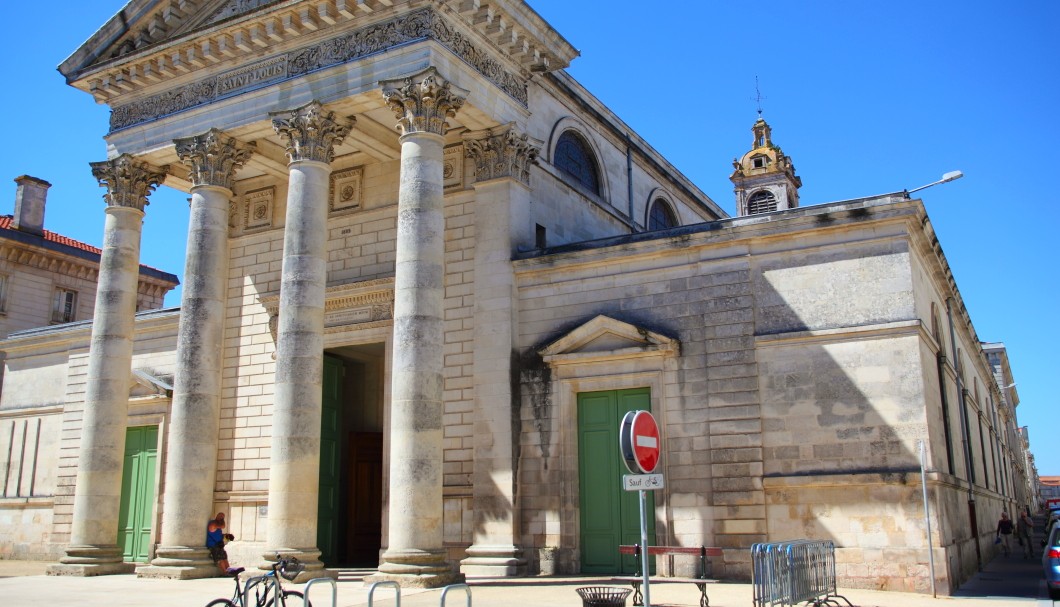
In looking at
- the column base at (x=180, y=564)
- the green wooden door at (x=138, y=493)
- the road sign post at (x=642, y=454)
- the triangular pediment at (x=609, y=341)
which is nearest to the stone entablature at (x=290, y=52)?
the triangular pediment at (x=609, y=341)

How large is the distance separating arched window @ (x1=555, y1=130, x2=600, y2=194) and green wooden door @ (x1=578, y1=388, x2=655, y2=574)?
689cm

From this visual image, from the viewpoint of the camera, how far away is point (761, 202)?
4272 cm

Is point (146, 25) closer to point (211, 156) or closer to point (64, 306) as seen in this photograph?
point (211, 156)

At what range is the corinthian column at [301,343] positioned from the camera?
628 inches

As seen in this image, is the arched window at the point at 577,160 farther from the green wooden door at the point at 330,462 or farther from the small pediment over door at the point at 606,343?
the green wooden door at the point at 330,462

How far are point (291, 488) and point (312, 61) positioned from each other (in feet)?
27.6

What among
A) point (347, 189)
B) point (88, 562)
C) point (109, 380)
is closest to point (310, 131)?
point (347, 189)

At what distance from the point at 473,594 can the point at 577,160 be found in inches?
491

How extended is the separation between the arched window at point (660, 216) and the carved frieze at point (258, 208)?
11182mm

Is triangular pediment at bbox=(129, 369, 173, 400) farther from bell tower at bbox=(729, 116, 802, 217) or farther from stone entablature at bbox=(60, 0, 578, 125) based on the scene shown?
bell tower at bbox=(729, 116, 802, 217)

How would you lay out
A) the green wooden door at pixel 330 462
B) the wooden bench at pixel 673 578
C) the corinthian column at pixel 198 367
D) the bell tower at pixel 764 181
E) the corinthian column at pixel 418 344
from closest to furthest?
the wooden bench at pixel 673 578 < the corinthian column at pixel 418 344 < the corinthian column at pixel 198 367 < the green wooden door at pixel 330 462 < the bell tower at pixel 764 181

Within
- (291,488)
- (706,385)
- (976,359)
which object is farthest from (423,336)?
(976,359)

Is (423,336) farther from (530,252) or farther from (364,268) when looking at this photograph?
(364,268)

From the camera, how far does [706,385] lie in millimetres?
16906
